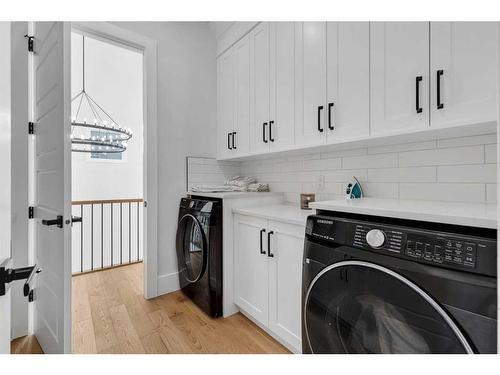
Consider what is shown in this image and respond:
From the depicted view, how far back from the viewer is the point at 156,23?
86.4 inches

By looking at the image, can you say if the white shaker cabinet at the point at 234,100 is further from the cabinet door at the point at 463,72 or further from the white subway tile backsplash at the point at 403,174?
the cabinet door at the point at 463,72

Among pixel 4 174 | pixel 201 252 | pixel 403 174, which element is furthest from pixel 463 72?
pixel 201 252

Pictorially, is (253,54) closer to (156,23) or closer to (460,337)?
(156,23)

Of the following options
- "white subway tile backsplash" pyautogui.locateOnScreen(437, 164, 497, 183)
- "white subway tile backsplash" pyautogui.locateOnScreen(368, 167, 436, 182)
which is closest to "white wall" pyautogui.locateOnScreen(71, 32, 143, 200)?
"white subway tile backsplash" pyautogui.locateOnScreen(368, 167, 436, 182)

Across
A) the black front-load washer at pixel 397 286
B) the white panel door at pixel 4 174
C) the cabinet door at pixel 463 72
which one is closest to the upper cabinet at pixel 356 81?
the cabinet door at pixel 463 72

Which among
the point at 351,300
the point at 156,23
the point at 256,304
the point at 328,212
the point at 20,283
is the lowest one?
the point at 256,304

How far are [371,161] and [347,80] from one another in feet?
1.83

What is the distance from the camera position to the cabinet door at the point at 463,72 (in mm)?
960

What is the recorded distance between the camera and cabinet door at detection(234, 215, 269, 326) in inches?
62.5

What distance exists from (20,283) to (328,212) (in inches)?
80.5

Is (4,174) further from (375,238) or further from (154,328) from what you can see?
(154,328)

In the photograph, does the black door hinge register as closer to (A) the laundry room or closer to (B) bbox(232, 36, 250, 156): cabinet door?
(A) the laundry room

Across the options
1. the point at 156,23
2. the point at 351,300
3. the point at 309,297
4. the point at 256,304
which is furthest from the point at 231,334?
the point at 156,23

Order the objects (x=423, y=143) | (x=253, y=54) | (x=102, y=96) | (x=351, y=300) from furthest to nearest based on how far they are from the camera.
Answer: (x=102, y=96), (x=253, y=54), (x=423, y=143), (x=351, y=300)
